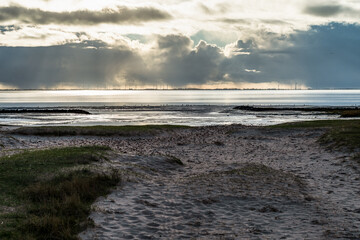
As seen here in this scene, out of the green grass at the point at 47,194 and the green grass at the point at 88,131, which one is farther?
the green grass at the point at 88,131

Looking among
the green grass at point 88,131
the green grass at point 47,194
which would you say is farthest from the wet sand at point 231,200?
the green grass at point 88,131

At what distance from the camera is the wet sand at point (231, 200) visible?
996 centimetres

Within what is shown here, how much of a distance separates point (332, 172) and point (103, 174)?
12333 mm

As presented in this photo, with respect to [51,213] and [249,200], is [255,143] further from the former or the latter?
[51,213]

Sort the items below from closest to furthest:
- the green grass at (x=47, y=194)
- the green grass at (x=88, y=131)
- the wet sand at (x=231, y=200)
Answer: the green grass at (x=47, y=194), the wet sand at (x=231, y=200), the green grass at (x=88, y=131)

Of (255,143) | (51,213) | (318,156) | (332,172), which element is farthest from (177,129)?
(51,213)

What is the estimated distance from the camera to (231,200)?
42.5 ft

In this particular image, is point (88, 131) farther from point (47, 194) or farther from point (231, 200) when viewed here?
point (231, 200)

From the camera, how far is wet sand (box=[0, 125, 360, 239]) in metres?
9.96

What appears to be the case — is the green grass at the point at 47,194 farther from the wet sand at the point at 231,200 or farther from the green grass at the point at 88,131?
the green grass at the point at 88,131

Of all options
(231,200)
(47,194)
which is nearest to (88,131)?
(47,194)

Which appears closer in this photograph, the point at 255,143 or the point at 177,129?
the point at 255,143

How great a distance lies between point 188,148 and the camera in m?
29.5

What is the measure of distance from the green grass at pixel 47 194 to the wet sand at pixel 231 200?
0.66 metres
